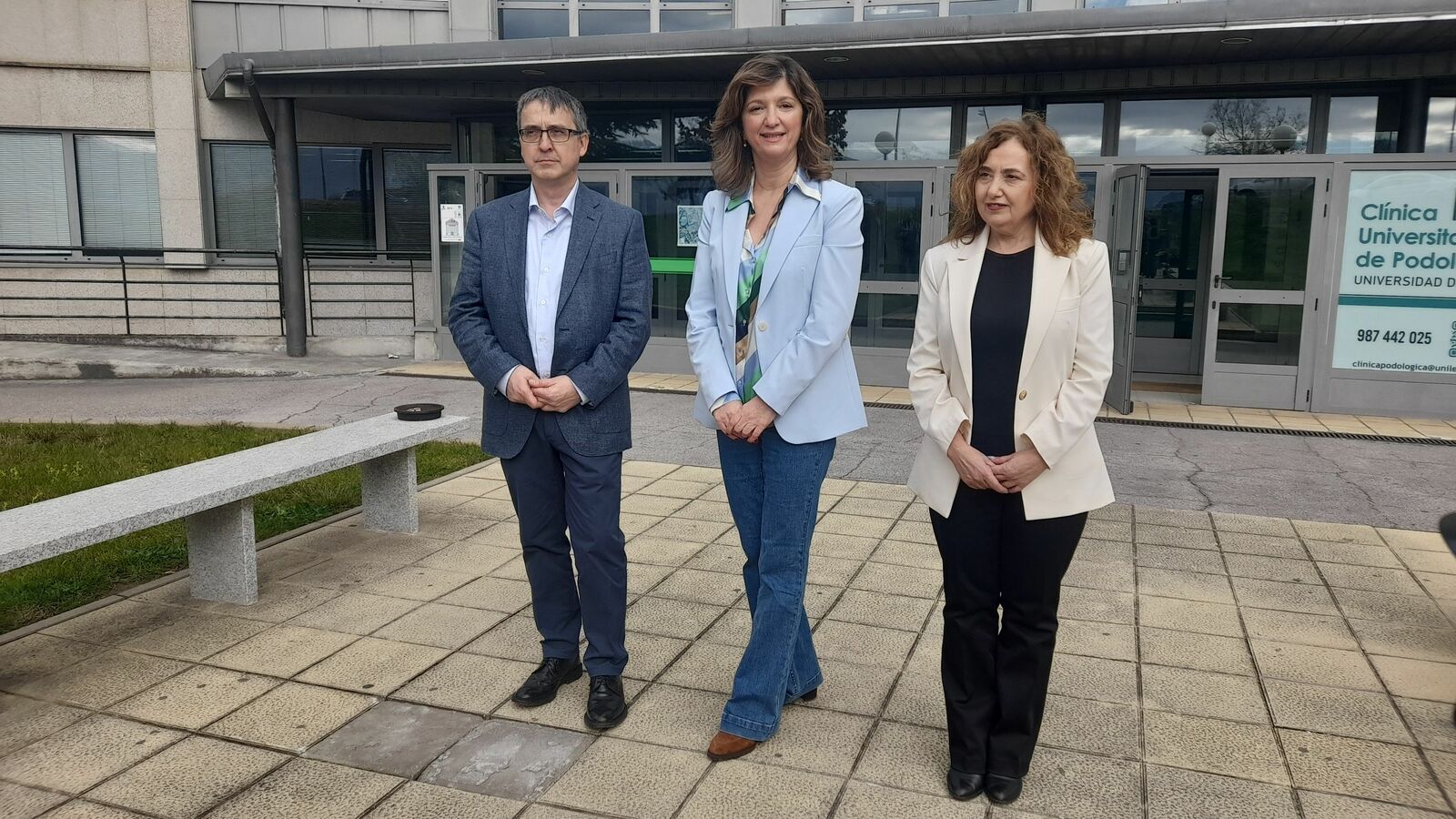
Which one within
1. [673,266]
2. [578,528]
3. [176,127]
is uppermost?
[176,127]

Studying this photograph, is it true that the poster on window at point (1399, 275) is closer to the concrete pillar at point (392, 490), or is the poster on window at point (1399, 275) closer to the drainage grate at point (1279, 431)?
the drainage grate at point (1279, 431)

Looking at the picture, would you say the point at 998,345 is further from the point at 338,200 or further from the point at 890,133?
the point at 338,200

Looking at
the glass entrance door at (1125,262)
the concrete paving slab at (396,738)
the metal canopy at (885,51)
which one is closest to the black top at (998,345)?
the concrete paving slab at (396,738)

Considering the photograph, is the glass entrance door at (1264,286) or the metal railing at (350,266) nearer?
the glass entrance door at (1264,286)

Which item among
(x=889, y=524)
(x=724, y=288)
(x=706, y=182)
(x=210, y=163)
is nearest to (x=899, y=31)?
(x=706, y=182)

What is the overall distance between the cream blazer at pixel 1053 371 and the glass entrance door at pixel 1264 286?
26.0 feet

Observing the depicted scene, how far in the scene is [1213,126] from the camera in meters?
10.9

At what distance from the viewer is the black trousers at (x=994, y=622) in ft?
9.04

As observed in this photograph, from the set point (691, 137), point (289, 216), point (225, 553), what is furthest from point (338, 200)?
point (225, 553)

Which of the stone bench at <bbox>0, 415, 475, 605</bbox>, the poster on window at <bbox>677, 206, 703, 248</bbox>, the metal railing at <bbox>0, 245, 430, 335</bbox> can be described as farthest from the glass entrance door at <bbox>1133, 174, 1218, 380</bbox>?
the metal railing at <bbox>0, 245, 430, 335</bbox>

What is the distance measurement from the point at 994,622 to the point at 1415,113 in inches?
397

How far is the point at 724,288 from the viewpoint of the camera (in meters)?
3.04

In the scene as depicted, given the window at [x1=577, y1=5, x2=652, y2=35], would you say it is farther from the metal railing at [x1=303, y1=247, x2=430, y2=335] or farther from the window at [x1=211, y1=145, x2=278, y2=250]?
the window at [x1=211, y1=145, x2=278, y2=250]

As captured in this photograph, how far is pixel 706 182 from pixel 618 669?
876 cm
